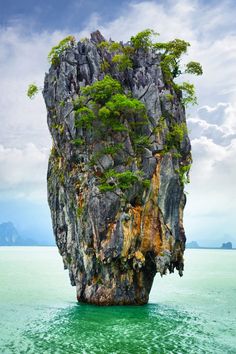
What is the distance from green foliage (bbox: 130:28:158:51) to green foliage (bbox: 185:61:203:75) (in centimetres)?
405

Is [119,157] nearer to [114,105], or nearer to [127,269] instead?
[114,105]

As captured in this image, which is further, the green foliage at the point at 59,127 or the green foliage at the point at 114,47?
the green foliage at the point at 114,47

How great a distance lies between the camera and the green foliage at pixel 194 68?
120 ft

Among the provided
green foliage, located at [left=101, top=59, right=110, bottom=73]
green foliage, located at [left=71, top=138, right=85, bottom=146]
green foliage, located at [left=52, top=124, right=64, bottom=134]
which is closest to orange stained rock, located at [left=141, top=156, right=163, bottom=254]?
green foliage, located at [left=71, top=138, right=85, bottom=146]

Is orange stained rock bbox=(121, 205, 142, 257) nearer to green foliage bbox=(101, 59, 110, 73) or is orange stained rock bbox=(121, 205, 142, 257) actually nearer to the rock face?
the rock face

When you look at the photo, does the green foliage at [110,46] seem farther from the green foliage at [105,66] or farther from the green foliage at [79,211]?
the green foliage at [79,211]

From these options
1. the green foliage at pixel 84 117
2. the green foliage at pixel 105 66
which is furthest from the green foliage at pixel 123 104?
the green foliage at pixel 105 66

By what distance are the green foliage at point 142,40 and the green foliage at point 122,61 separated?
179 cm

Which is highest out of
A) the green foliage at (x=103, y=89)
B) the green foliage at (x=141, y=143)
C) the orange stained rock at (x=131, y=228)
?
the green foliage at (x=103, y=89)

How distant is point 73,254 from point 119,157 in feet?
30.9

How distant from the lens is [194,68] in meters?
36.7

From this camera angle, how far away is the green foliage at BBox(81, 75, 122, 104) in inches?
1257

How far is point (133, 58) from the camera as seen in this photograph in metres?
35.6

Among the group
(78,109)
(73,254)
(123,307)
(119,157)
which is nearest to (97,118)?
(78,109)
